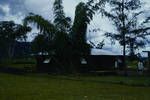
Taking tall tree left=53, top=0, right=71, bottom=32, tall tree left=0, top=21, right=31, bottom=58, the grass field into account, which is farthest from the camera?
tall tree left=0, top=21, right=31, bottom=58

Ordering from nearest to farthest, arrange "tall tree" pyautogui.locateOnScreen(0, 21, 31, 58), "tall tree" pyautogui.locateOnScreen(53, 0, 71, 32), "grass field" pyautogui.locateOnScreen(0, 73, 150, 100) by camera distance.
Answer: "grass field" pyautogui.locateOnScreen(0, 73, 150, 100), "tall tree" pyautogui.locateOnScreen(53, 0, 71, 32), "tall tree" pyautogui.locateOnScreen(0, 21, 31, 58)

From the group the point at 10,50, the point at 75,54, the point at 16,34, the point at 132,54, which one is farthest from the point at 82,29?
the point at 10,50

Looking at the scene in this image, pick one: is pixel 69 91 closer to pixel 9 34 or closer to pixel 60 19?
pixel 60 19

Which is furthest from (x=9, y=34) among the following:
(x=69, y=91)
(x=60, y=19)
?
(x=69, y=91)

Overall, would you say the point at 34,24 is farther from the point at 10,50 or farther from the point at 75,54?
the point at 10,50

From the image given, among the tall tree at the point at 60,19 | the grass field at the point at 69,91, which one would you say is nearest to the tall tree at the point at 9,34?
the tall tree at the point at 60,19

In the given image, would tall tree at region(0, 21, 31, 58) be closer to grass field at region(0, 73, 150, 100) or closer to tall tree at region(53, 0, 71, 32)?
tall tree at region(53, 0, 71, 32)

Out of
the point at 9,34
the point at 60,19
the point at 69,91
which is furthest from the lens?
the point at 9,34

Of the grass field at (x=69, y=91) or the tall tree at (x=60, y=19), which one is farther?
the tall tree at (x=60, y=19)

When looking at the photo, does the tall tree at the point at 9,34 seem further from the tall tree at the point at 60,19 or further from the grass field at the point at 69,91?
the grass field at the point at 69,91

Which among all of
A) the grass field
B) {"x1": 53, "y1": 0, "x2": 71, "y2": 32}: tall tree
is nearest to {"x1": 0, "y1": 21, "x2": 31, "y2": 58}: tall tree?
{"x1": 53, "y1": 0, "x2": 71, "y2": 32}: tall tree

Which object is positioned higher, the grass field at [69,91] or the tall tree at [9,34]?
the tall tree at [9,34]

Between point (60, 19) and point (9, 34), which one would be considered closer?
point (60, 19)

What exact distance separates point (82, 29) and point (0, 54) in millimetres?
27703
